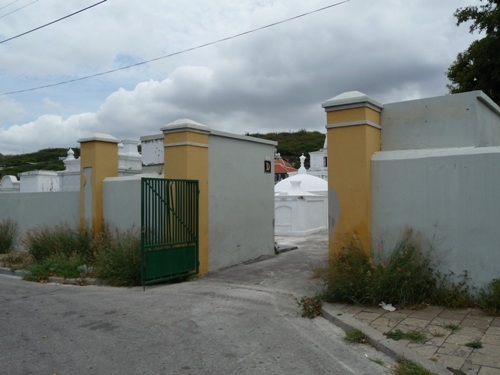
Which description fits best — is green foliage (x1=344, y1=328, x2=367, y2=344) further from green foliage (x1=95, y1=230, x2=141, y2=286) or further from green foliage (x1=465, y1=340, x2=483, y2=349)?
green foliage (x1=95, y1=230, x2=141, y2=286)

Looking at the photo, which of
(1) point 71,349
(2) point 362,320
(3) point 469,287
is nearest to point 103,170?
(1) point 71,349

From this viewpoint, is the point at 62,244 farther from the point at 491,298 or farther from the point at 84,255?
the point at 491,298

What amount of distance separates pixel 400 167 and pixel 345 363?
3709 millimetres

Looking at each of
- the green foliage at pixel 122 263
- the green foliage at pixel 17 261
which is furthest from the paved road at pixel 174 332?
the green foliage at pixel 17 261

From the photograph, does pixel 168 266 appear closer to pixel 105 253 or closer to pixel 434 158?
pixel 105 253

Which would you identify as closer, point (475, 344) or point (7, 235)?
point (475, 344)

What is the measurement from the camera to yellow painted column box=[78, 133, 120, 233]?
444 inches

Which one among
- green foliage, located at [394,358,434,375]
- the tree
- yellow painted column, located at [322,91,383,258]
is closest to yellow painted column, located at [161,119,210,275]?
yellow painted column, located at [322,91,383,258]

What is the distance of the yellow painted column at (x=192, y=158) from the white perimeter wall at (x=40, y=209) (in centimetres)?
379

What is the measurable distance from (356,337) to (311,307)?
127 centimetres

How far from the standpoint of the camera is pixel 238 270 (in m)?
10.2

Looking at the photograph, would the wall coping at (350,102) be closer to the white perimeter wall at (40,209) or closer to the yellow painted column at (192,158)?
the yellow painted column at (192,158)

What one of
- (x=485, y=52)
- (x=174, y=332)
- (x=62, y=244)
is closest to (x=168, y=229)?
(x=174, y=332)

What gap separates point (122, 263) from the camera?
29.7ft
